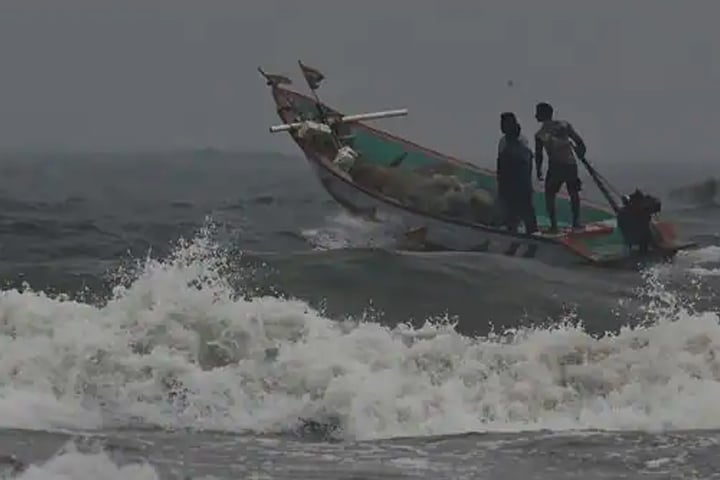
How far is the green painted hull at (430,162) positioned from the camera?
19.6m

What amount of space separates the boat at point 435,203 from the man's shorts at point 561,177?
274 mm

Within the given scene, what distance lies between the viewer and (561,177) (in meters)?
18.7

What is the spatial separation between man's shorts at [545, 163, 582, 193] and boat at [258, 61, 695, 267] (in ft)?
0.90

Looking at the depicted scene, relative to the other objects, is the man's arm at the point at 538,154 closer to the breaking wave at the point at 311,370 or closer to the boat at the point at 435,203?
the boat at the point at 435,203

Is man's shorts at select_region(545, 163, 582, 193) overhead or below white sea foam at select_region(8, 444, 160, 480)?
overhead

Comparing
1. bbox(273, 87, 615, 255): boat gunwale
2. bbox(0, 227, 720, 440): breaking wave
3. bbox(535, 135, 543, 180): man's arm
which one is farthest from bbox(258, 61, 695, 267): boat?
bbox(0, 227, 720, 440): breaking wave

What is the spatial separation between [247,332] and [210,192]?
33.2 meters

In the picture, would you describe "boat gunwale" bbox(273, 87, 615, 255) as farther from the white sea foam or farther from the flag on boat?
the white sea foam

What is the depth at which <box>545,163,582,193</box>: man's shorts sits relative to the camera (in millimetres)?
18609

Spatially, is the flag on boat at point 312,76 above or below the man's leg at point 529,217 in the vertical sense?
above

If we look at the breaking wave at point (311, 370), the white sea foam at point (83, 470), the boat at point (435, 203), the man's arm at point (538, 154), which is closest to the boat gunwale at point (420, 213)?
the boat at point (435, 203)

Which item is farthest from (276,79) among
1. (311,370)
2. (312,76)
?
(311,370)

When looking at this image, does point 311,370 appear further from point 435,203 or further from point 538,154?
point 435,203

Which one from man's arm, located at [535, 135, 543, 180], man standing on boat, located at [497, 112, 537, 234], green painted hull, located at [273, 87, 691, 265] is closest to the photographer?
man's arm, located at [535, 135, 543, 180]
